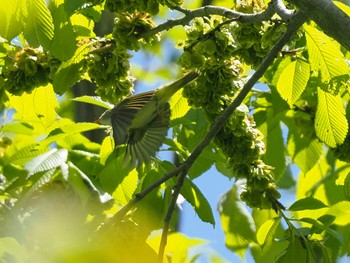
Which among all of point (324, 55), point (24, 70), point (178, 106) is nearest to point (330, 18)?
point (324, 55)

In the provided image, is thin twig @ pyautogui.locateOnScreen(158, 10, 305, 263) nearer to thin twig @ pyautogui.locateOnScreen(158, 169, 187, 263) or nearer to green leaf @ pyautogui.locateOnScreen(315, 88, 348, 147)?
thin twig @ pyautogui.locateOnScreen(158, 169, 187, 263)

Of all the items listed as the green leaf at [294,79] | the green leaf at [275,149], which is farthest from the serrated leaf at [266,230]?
the green leaf at [294,79]

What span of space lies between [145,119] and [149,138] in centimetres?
9

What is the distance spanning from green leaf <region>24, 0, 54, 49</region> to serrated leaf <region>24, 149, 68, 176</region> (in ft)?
2.84

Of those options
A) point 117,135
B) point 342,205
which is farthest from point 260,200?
point 117,135

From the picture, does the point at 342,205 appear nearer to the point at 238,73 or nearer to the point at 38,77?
the point at 238,73

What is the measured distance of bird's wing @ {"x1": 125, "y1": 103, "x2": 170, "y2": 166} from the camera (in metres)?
2.86

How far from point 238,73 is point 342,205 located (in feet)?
2.46

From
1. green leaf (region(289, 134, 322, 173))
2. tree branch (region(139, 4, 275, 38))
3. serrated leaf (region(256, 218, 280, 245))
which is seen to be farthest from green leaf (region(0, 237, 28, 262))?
green leaf (region(289, 134, 322, 173))

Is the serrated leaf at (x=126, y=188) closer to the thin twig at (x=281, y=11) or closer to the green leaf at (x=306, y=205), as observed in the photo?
the green leaf at (x=306, y=205)

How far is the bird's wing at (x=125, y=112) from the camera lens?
2.86 metres

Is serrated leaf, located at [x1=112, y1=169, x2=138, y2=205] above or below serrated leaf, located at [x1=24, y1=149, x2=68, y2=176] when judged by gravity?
above

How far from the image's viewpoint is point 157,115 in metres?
2.87

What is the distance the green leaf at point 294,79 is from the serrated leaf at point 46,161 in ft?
3.43
